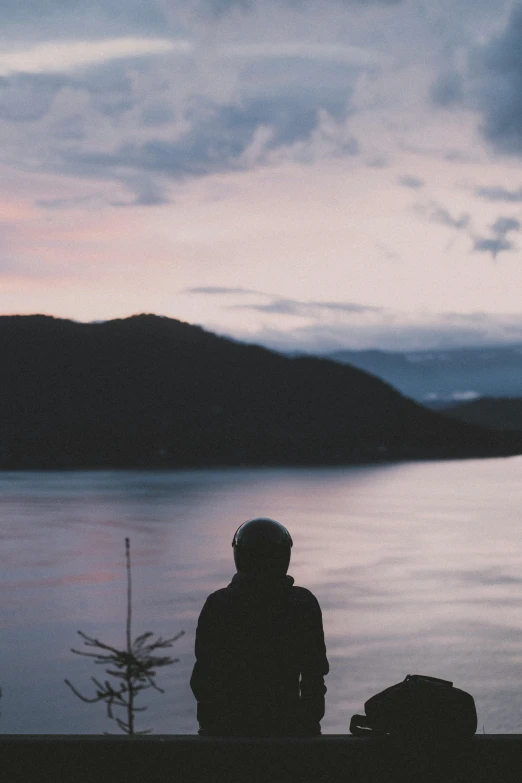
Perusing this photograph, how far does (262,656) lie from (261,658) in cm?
1

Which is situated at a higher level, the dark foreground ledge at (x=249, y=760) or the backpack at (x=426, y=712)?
the backpack at (x=426, y=712)

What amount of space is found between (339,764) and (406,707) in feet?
1.06

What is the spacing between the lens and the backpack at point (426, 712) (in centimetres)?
335

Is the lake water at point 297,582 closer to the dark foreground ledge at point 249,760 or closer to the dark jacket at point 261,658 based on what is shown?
the dark jacket at point 261,658

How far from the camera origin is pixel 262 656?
3791 mm

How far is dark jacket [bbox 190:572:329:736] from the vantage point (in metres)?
3.77

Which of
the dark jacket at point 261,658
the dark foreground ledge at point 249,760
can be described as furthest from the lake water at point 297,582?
the dark foreground ledge at point 249,760

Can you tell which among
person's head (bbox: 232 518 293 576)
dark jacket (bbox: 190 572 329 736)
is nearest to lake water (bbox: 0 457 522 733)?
dark jacket (bbox: 190 572 329 736)

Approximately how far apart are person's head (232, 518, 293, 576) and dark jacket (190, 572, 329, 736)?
0.29ft

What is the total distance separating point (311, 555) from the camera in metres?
74.4

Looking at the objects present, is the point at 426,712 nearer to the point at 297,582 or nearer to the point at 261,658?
the point at 261,658

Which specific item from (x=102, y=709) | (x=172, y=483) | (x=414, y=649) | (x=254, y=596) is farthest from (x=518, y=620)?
(x=172, y=483)

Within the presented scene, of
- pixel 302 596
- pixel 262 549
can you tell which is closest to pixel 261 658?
pixel 302 596

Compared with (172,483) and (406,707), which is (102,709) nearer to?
(406,707)
